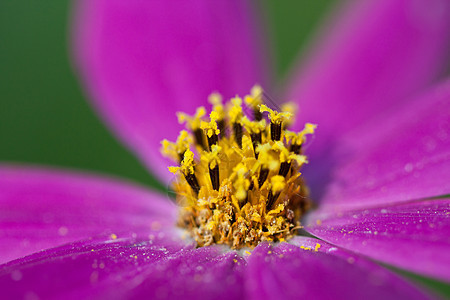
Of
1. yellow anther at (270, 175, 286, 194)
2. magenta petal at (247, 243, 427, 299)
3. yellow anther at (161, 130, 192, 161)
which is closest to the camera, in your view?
magenta petal at (247, 243, 427, 299)

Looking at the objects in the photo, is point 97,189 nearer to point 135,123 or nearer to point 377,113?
Result: point 135,123

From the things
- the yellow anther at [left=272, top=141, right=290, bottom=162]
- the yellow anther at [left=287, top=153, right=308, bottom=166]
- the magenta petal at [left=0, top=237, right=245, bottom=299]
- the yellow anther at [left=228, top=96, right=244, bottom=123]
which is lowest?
the magenta petal at [left=0, top=237, right=245, bottom=299]

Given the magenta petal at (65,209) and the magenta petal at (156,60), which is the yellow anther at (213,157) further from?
the magenta petal at (156,60)

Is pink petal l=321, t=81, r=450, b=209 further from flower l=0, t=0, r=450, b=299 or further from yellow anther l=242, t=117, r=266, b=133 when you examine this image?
yellow anther l=242, t=117, r=266, b=133

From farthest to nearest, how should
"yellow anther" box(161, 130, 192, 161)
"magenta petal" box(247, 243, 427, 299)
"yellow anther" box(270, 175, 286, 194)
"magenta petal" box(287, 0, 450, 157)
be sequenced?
"magenta petal" box(287, 0, 450, 157) < "yellow anther" box(161, 130, 192, 161) < "yellow anther" box(270, 175, 286, 194) < "magenta petal" box(247, 243, 427, 299)

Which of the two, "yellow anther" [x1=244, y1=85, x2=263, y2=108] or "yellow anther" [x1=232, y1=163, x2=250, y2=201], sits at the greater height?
"yellow anther" [x1=244, y1=85, x2=263, y2=108]

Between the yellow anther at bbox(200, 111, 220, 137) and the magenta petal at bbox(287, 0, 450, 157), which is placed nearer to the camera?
the yellow anther at bbox(200, 111, 220, 137)

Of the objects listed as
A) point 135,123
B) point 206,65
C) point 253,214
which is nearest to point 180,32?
point 206,65

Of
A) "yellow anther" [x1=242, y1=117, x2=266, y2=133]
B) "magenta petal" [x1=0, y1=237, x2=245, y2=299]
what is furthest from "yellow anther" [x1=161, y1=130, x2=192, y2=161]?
"magenta petal" [x1=0, y1=237, x2=245, y2=299]
